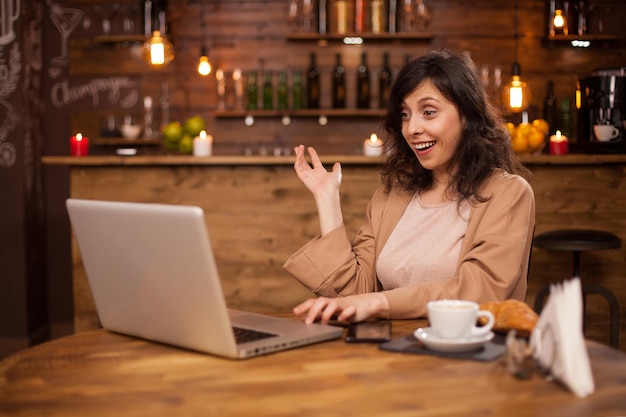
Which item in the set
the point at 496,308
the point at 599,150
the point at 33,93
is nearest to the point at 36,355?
the point at 496,308

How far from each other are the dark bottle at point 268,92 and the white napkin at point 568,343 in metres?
4.52

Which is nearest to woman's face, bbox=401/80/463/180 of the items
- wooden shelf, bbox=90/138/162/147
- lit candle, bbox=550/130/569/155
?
lit candle, bbox=550/130/569/155

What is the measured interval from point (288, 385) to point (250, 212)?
9.42ft

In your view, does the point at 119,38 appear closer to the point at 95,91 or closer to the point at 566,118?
Result: the point at 95,91

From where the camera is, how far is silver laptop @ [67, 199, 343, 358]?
4.21 feet

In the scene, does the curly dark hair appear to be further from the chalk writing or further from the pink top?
the chalk writing

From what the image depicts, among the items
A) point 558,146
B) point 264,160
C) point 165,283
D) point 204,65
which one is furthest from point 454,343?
point 204,65

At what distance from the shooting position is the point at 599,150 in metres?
4.12

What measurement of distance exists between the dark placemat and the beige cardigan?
0.26 m

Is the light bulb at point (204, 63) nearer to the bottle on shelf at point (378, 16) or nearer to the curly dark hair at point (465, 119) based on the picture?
the bottle on shelf at point (378, 16)

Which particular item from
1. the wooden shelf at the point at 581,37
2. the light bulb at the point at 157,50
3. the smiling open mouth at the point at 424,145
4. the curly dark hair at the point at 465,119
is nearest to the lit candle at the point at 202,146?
the light bulb at the point at 157,50

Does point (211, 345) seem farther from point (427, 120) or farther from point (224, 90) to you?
point (224, 90)

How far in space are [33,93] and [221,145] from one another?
49.8 inches

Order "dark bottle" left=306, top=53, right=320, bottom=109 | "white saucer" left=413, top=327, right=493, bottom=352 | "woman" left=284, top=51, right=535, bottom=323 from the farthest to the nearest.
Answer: "dark bottle" left=306, top=53, right=320, bottom=109
"woman" left=284, top=51, right=535, bottom=323
"white saucer" left=413, top=327, right=493, bottom=352
